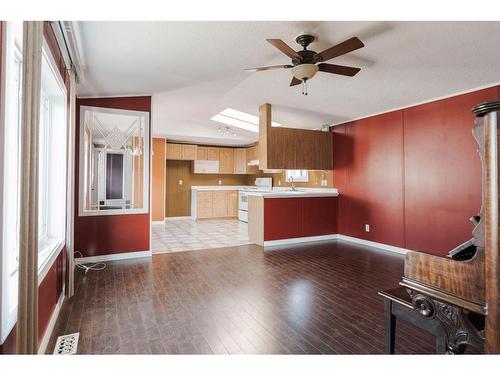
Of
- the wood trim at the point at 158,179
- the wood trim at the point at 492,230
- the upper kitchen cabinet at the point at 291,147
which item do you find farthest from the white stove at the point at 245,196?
the wood trim at the point at 492,230

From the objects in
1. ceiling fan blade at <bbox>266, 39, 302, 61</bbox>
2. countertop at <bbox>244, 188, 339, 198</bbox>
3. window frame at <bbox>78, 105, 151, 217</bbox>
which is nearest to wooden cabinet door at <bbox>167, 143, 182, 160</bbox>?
countertop at <bbox>244, 188, 339, 198</bbox>

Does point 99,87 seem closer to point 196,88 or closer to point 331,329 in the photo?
point 196,88

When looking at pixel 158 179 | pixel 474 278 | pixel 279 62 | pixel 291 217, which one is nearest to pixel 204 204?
pixel 158 179

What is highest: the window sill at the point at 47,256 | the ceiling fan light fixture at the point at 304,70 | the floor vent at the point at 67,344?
the ceiling fan light fixture at the point at 304,70

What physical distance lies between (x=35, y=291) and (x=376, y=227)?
4.76 metres

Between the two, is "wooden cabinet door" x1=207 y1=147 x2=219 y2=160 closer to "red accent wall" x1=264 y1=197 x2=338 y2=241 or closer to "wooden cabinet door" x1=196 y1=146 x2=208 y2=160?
"wooden cabinet door" x1=196 y1=146 x2=208 y2=160

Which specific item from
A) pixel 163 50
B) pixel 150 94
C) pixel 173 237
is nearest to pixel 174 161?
pixel 173 237

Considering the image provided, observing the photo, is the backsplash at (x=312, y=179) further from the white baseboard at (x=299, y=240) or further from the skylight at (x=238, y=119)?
the skylight at (x=238, y=119)

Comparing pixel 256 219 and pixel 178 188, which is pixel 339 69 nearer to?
pixel 256 219

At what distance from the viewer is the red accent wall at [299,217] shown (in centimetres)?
488

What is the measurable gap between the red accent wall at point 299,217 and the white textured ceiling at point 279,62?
1746mm

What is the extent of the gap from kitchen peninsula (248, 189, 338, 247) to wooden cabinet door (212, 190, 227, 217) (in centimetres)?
321
